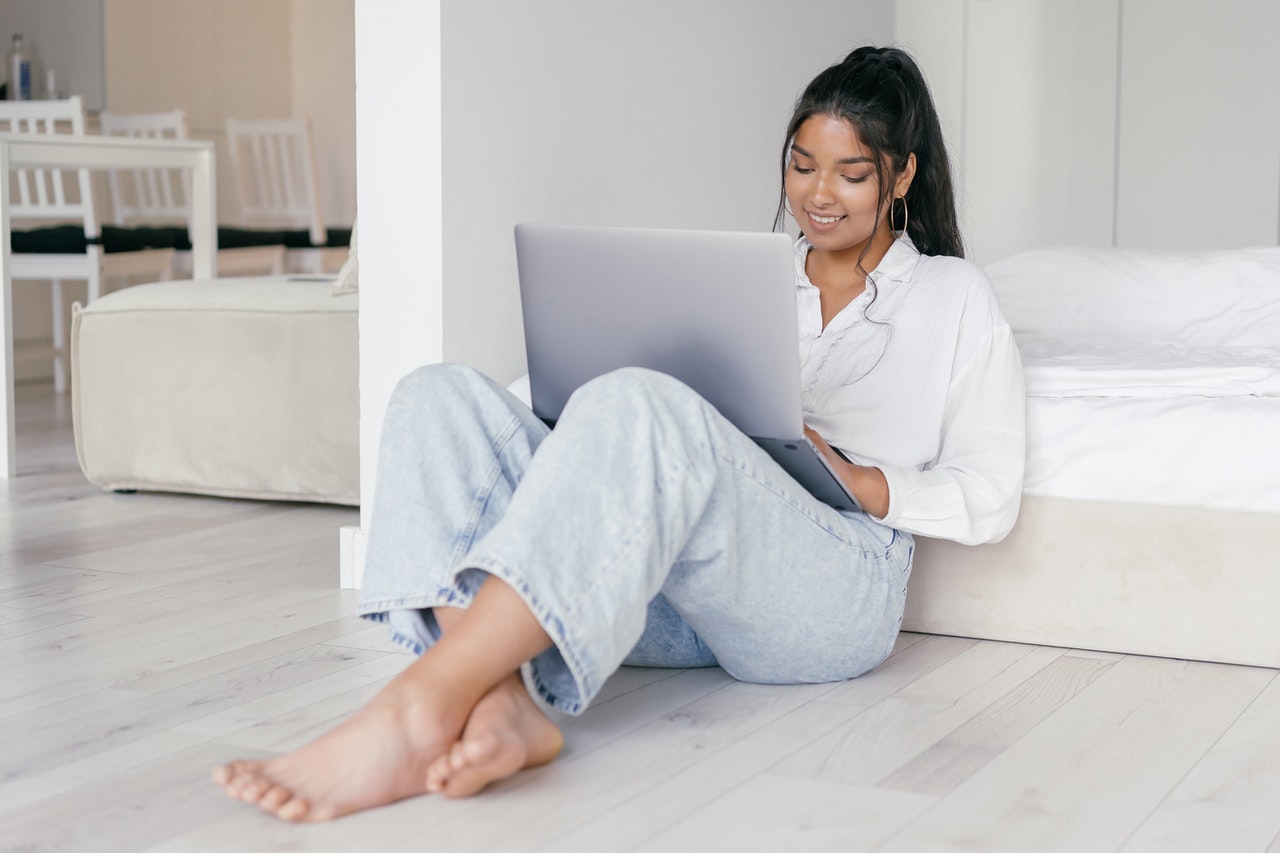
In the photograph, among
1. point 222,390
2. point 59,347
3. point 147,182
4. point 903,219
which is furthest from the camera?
point 147,182

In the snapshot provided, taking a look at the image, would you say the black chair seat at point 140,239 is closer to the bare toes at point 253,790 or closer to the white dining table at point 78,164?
the white dining table at point 78,164

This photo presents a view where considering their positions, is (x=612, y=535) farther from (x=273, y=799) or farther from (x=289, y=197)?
(x=289, y=197)

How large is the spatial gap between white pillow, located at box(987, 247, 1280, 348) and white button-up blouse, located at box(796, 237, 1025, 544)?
0.89 meters

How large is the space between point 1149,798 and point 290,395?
2051mm

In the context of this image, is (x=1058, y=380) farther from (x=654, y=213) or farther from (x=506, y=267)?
(x=654, y=213)

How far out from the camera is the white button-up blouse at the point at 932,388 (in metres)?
1.71

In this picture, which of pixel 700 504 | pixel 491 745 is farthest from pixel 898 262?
pixel 491 745

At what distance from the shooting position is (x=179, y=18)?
6488 millimetres

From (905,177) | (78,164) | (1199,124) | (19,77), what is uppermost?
(19,77)

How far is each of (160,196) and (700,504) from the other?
543 cm

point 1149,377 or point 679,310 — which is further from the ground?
point 679,310

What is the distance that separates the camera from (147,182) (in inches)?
246

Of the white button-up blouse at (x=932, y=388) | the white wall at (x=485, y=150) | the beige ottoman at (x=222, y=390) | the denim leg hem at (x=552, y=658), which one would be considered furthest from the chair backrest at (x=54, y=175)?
the denim leg hem at (x=552, y=658)

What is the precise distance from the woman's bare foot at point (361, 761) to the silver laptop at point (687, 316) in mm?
451
